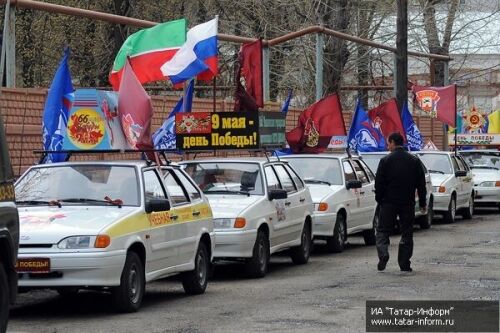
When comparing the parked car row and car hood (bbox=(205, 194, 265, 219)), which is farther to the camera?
car hood (bbox=(205, 194, 265, 219))

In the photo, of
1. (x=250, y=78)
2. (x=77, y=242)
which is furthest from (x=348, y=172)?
(x=77, y=242)

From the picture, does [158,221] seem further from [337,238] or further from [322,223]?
[337,238]

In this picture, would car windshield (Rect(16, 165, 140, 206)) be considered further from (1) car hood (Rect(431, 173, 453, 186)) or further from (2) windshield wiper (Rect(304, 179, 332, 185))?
(1) car hood (Rect(431, 173, 453, 186))

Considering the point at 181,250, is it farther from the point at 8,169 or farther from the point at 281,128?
the point at 281,128

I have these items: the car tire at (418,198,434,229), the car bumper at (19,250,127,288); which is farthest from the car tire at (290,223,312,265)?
the car tire at (418,198,434,229)

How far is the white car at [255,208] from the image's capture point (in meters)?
14.3

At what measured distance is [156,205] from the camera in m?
11.7

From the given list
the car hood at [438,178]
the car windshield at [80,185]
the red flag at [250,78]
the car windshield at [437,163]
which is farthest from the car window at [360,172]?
the car windshield at [80,185]

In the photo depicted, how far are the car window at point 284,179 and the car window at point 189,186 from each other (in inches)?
118

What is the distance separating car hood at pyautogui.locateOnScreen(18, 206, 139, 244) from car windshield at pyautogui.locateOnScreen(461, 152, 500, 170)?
21.3 metres

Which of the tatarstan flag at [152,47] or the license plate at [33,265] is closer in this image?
the license plate at [33,265]

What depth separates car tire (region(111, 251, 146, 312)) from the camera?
36.2ft

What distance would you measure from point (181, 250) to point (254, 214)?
7.41 feet

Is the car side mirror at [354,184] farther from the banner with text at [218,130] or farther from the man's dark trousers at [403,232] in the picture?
the man's dark trousers at [403,232]
